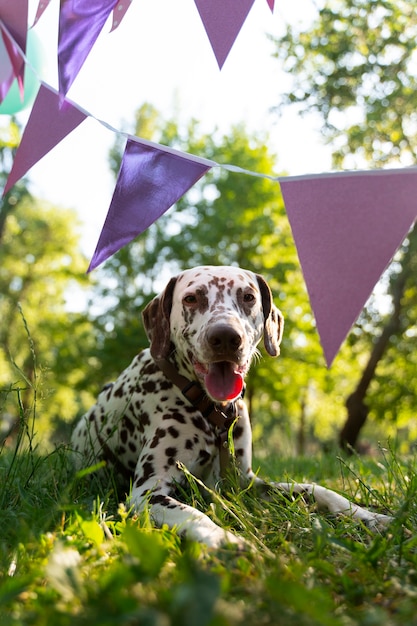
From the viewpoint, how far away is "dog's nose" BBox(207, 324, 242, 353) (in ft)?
9.87

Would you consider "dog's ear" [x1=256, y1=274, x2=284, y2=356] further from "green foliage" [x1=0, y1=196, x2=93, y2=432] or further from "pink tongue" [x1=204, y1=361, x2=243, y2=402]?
"green foliage" [x1=0, y1=196, x2=93, y2=432]

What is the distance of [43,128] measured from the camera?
4418 millimetres

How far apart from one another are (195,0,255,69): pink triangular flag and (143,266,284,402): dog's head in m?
1.40

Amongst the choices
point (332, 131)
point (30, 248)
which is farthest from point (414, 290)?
point (30, 248)

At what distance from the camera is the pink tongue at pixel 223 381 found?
313cm

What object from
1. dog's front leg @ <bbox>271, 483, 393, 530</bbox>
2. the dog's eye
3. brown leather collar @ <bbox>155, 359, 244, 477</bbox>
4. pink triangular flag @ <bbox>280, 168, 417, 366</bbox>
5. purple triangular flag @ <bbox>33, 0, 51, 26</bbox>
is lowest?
dog's front leg @ <bbox>271, 483, 393, 530</bbox>

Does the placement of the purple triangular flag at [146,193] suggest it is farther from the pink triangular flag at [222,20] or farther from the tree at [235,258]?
the tree at [235,258]

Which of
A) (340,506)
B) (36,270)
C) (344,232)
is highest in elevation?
(344,232)

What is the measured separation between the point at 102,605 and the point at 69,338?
71.1ft

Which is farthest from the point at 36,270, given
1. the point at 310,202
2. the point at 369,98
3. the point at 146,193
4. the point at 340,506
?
the point at 340,506

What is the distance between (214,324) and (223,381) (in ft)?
1.10

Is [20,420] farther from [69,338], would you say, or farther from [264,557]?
[69,338]

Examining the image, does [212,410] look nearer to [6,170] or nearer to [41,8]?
[41,8]

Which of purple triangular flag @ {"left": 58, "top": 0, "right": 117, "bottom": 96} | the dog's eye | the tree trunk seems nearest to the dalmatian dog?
the dog's eye
